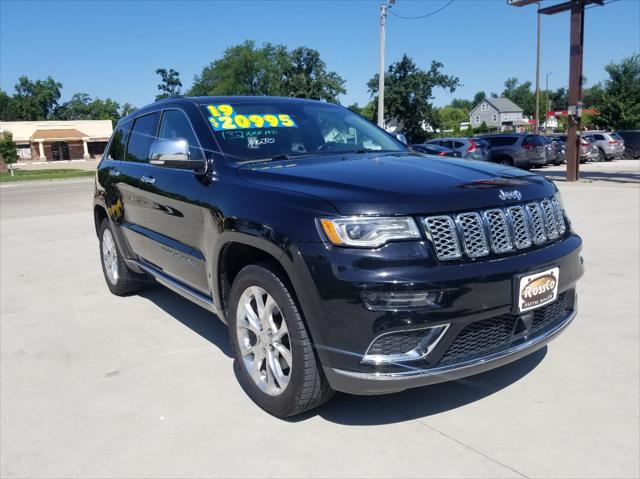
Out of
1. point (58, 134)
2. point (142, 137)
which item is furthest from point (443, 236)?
point (58, 134)

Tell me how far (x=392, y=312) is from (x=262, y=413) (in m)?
1.11

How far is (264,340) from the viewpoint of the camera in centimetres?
298

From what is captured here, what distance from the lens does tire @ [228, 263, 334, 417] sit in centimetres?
270

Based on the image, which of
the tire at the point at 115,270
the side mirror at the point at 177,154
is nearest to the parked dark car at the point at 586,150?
the tire at the point at 115,270

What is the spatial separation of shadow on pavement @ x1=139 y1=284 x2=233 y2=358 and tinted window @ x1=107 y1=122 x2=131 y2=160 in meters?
1.36

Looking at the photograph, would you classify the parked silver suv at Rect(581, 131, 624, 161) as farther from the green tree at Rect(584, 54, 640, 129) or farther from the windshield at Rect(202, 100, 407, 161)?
the windshield at Rect(202, 100, 407, 161)

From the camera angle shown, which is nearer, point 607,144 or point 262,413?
point 262,413

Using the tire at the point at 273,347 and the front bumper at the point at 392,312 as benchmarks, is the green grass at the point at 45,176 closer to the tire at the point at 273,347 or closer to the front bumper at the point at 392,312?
the tire at the point at 273,347

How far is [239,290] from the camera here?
3080 mm

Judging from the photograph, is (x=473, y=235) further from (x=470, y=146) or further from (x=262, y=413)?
(x=470, y=146)

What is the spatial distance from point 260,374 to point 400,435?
2.70 ft

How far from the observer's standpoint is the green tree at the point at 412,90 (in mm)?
43250

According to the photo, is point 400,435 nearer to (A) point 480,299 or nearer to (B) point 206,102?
(A) point 480,299

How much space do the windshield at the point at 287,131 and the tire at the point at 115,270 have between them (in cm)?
208
